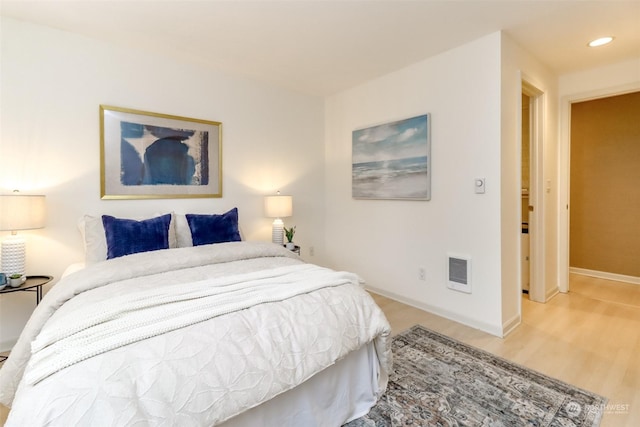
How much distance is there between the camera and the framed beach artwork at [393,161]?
9.73 ft

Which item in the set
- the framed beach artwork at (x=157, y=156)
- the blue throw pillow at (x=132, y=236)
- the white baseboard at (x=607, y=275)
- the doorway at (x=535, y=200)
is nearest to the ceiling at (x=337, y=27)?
the doorway at (x=535, y=200)

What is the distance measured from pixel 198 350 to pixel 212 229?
5.96 feet

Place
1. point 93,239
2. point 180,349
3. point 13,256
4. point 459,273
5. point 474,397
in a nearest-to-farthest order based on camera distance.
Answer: point 180,349 < point 474,397 < point 13,256 < point 93,239 < point 459,273

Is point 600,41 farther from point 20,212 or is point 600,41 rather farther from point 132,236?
point 20,212

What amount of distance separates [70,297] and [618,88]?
467cm

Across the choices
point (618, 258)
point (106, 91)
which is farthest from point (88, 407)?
point (618, 258)

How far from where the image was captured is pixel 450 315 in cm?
281

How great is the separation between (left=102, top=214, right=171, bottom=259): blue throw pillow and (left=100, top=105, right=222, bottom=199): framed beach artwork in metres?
0.44

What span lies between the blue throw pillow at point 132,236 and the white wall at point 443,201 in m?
2.16

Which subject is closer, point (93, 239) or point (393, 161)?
point (93, 239)

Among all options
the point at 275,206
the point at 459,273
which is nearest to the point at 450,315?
the point at 459,273

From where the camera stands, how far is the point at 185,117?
9.87 feet

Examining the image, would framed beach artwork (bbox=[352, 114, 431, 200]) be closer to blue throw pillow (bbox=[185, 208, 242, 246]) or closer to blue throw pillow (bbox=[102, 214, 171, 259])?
blue throw pillow (bbox=[185, 208, 242, 246])

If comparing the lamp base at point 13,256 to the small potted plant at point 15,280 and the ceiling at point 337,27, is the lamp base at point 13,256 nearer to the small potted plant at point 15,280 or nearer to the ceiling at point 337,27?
the small potted plant at point 15,280
